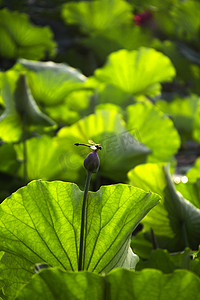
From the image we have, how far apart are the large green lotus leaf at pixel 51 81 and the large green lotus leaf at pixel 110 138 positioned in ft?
0.54

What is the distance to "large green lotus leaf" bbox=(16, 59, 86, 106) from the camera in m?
0.81

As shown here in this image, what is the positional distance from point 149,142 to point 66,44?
2.40 ft

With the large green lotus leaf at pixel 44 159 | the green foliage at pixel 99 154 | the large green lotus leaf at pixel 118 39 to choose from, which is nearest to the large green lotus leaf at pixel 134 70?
the green foliage at pixel 99 154

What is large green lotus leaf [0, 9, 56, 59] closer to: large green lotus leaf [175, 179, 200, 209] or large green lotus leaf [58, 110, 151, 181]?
large green lotus leaf [58, 110, 151, 181]

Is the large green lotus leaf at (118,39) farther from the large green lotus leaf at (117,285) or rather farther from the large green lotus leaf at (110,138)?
the large green lotus leaf at (117,285)

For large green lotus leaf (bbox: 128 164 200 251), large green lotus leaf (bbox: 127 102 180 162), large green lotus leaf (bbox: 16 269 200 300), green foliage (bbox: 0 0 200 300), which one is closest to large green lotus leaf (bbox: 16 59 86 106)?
green foliage (bbox: 0 0 200 300)

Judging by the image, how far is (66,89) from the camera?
2.75 feet

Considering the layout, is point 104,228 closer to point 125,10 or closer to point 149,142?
point 149,142

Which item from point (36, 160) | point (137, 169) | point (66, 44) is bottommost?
point (66, 44)

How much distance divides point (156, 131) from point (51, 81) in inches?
8.1

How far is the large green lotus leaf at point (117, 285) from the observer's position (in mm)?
295

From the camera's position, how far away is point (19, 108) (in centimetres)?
69

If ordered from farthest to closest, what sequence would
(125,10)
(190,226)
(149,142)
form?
(125,10) < (149,142) < (190,226)

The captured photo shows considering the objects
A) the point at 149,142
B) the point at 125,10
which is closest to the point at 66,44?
the point at 125,10
